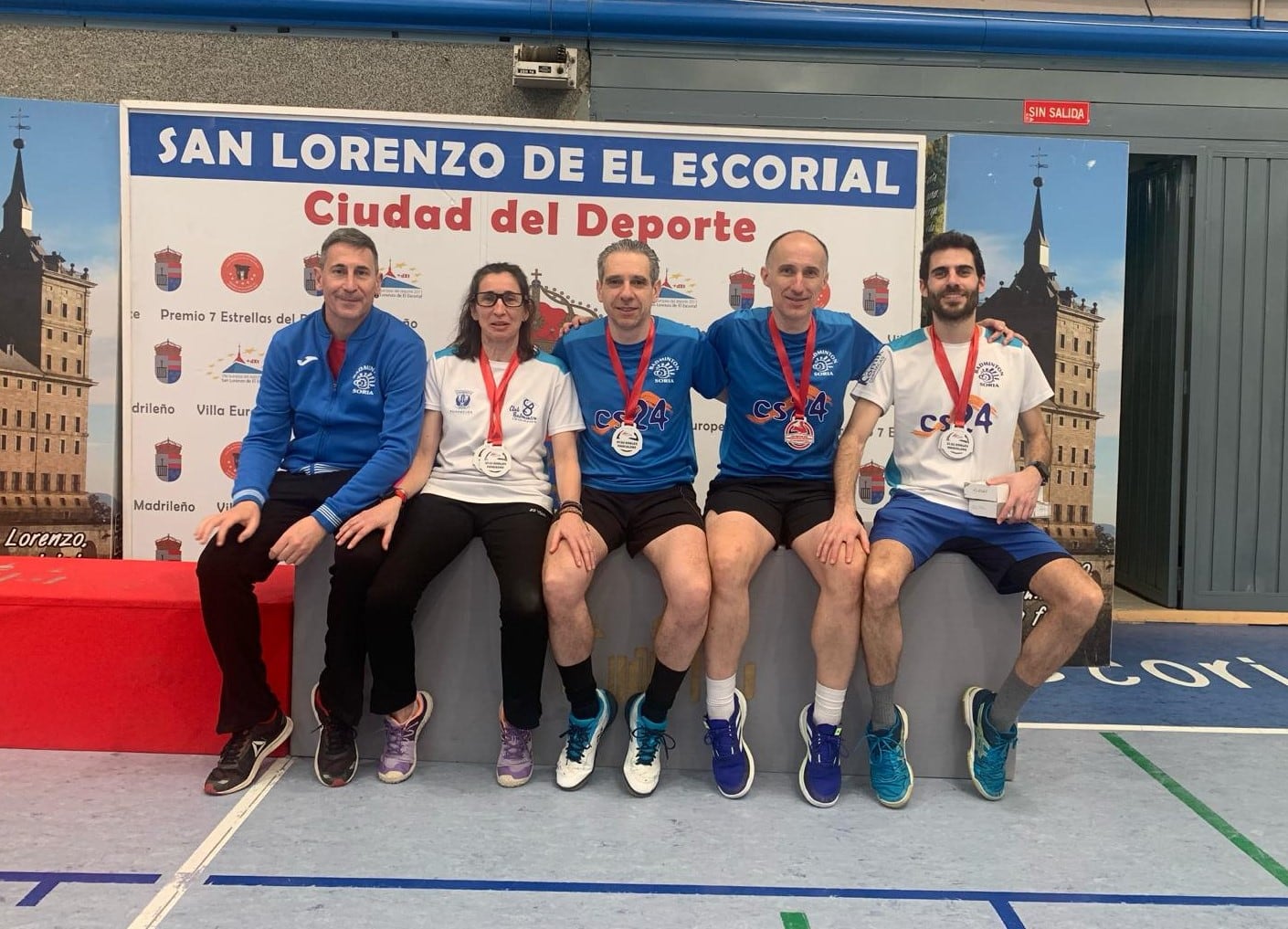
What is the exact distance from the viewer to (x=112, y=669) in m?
2.63

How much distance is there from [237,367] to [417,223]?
0.93 meters

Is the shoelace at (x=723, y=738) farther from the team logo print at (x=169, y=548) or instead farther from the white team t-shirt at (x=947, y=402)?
the team logo print at (x=169, y=548)

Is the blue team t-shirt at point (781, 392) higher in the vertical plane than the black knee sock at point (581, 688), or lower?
higher

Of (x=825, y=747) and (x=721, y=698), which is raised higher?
(x=721, y=698)

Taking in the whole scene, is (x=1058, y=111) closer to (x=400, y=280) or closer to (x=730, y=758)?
(x=400, y=280)

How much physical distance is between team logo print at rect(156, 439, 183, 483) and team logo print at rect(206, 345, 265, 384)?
0.33 m

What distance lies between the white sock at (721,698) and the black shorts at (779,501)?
40 centimetres

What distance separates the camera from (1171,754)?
2824mm

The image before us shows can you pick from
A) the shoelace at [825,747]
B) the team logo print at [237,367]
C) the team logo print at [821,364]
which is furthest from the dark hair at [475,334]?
the team logo print at [237,367]

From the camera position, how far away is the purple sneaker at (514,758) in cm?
249

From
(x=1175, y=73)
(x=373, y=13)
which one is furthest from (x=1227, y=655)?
(x=373, y=13)

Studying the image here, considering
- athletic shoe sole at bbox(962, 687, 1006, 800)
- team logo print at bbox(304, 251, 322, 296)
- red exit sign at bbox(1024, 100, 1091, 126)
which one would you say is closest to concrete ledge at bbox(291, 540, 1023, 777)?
athletic shoe sole at bbox(962, 687, 1006, 800)

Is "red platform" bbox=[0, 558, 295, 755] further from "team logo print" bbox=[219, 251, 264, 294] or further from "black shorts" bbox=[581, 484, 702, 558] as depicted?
"team logo print" bbox=[219, 251, 264, 294]

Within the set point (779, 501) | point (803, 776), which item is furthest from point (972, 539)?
point (803, 776)
